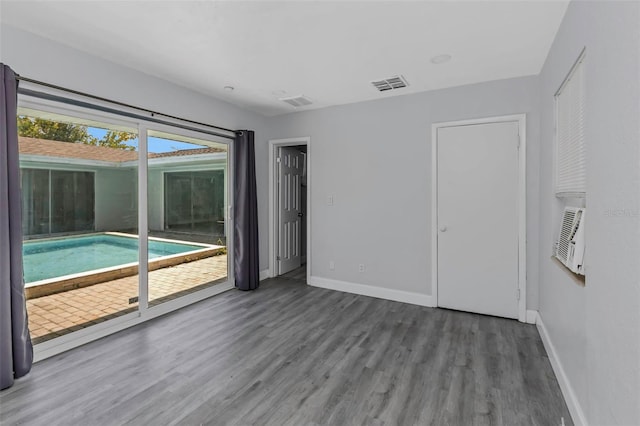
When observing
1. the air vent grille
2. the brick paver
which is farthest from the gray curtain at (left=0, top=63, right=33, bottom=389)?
the air vent grille

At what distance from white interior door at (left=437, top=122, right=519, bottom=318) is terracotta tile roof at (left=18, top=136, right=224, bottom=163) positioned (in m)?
3.37

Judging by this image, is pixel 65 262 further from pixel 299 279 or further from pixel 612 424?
pixel 612 424

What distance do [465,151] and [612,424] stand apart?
2.77 m

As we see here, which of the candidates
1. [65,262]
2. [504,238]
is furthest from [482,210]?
[65,262]

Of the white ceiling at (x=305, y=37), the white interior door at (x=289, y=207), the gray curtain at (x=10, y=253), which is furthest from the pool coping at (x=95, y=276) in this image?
the white ceiling at (x=305, y=37)

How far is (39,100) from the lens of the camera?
246 centimetres

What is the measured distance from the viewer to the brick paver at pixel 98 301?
8.61 ft

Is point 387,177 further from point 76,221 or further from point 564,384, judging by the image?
point 76,221

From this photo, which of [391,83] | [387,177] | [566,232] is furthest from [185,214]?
[566,232]

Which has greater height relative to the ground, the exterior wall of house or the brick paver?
the exterior wall of house

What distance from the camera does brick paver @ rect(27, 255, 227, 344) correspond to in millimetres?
2623

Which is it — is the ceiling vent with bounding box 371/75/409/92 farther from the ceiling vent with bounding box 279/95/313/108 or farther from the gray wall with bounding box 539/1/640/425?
the gray wall with bounding box 539/1/640/425

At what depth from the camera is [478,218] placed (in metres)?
3.44

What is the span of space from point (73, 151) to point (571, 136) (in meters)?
3.98
